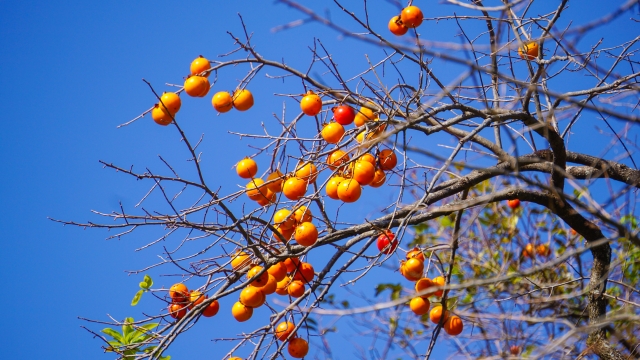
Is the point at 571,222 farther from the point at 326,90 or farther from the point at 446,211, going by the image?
the point at 326,90

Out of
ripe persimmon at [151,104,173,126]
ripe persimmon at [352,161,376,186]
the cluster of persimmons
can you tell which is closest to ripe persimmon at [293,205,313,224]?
ripe persimmon at [352,161,376,186]

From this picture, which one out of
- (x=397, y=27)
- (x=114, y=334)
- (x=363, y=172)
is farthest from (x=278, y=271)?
(x=397, y=27)

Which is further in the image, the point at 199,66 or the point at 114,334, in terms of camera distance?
the point at 114,334

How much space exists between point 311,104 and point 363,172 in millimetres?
476

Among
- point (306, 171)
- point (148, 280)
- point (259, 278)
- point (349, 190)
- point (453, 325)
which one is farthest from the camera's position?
point (148, 280)

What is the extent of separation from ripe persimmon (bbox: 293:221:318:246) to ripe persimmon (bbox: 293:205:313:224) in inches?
2.4

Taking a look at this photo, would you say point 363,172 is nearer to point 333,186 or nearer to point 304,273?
point 333,186

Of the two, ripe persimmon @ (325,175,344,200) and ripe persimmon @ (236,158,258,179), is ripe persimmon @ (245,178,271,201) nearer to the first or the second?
ripe persimmon @ (236,158,258,179)

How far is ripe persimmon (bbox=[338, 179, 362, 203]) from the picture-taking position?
2.58 meters

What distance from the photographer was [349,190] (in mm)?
2580

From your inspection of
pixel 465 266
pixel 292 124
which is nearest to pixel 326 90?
pixel 292 124

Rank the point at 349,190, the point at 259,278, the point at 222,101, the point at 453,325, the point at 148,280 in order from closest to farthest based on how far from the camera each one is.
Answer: the point at 349,190 → the point at 259,278 → the point at 222,101 → the point at 453,325 → the point at 148,280

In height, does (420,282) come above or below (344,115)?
below

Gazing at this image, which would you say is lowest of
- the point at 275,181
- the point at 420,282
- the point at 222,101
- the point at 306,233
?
the point at 420,282
